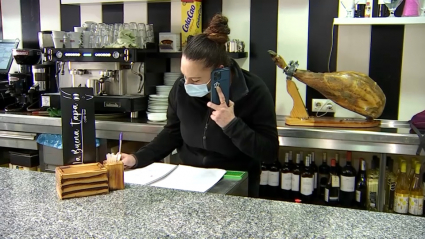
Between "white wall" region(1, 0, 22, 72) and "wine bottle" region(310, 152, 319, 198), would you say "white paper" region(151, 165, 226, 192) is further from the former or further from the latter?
"white wall" region(1, 0, 22, 72)

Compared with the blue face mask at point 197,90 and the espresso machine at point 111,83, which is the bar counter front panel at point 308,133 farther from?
A: the blue face mask at point 197,90

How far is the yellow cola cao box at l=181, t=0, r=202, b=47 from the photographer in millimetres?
3115

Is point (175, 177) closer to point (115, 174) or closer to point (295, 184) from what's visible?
point (115, 174)

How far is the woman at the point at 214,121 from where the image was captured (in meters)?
1.72

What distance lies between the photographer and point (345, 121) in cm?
265

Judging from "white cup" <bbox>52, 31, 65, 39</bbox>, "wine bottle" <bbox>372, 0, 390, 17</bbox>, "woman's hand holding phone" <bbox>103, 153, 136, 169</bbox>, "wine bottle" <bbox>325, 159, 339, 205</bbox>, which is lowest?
"wine bottle" <bbox>325, 159, 339, 205</bbox>

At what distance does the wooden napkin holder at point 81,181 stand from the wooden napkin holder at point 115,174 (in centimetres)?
2

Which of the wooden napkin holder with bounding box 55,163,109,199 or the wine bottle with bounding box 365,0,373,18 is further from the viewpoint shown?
the wine bottle with bounding box 365,0,373,18

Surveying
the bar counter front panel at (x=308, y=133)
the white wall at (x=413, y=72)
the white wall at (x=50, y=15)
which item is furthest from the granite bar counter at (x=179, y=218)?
the white wall at (x=50, y=15)

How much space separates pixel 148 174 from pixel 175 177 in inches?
4.5

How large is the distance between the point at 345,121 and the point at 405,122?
20.3 inches

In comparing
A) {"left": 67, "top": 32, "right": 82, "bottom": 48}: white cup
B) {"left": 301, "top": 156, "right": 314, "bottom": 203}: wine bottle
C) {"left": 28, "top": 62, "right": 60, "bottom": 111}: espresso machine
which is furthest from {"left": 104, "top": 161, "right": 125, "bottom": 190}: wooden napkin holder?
{"left": 28, "top": 62, "right": 60, "bottom": 111}: espresso machine

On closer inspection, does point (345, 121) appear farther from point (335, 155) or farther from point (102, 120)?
point (102, 120)

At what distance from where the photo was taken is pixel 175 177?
5.05ft
